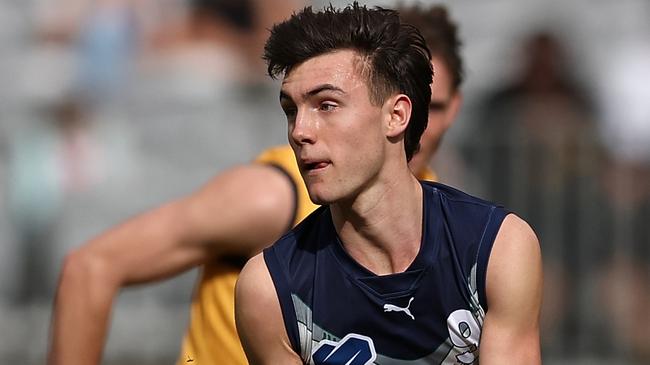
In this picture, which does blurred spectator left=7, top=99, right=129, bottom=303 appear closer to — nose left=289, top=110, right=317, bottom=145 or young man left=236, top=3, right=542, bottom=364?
young man left=236, top=3, right=542, bottom=364

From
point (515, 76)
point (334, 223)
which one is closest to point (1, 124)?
point (515, 76)

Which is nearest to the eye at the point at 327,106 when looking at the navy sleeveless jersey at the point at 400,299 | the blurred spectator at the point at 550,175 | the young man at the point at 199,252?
the navy sleeveless jersey at the point at 400,299

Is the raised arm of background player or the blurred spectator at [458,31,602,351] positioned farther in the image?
the blurred spectator at [458,31,602,351]

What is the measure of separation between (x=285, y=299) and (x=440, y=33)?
187 centimetres

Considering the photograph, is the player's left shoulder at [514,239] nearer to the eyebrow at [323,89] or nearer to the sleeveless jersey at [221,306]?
the eyebrow at [323,89]

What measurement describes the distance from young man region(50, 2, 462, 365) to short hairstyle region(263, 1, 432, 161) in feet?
2.67

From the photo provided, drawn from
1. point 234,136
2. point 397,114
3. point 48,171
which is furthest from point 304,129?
point 48,171

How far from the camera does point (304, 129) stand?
343 cm

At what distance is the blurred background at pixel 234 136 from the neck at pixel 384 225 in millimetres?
4724

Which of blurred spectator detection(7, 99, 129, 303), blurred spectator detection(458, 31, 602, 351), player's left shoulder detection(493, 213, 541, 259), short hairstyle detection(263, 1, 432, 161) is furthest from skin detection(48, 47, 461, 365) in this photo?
blurred spectator detection(7, 99, 129, 303)

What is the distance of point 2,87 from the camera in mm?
10070

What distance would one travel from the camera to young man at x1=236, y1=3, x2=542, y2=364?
11.4 ft

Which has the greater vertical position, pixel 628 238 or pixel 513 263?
pixel 513 263

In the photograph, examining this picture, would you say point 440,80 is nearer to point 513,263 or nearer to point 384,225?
point 384,225
